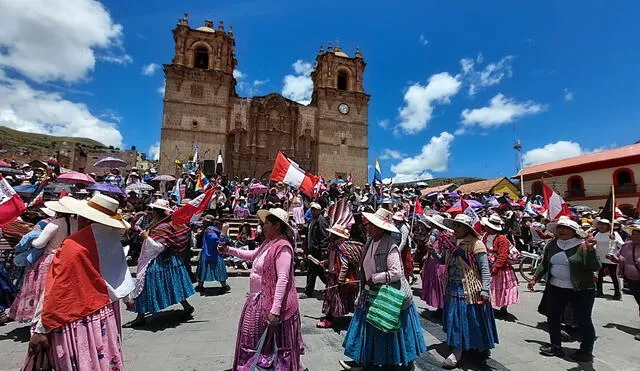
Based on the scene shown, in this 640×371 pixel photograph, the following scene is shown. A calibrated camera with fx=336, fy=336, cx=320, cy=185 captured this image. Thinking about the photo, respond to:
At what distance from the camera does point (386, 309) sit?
10.1 ft

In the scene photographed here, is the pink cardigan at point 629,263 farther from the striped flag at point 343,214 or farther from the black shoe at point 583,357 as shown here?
the striped flag at point 343,214

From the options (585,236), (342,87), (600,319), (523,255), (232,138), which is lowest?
(600,319)

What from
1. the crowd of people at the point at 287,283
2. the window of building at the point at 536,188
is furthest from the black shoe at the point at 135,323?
the window of building at the point at 536,188

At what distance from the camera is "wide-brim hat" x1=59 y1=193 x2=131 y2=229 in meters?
2.40

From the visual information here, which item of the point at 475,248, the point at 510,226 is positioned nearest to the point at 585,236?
the point at 475,248

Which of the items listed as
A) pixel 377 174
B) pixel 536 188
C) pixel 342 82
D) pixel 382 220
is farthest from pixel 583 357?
pixel 342 82

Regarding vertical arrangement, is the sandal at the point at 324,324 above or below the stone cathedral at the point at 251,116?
below

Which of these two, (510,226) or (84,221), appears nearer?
(84,221)

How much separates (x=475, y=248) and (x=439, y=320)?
2.21m

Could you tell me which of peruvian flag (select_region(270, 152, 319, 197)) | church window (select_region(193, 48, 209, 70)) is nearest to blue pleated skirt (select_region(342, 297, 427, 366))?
peruvian flag (select_region(270, 152, 319, 197))

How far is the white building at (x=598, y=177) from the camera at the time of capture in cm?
2327

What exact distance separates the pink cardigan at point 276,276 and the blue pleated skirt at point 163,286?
253 cm

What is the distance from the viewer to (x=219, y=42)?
1236 inches

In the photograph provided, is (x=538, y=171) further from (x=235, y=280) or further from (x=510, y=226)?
(x=235, y=280)
